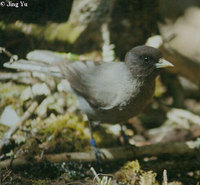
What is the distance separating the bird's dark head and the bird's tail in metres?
1.28

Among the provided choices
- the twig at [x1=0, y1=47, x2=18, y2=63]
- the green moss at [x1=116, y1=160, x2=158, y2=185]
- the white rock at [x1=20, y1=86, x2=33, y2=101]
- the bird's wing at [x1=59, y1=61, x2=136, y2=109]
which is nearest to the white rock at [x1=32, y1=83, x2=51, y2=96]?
the white rock at [x1=20, y1=86, x2=33, y2=101]

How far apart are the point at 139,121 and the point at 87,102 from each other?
1.79 m

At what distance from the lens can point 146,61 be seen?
164 inches

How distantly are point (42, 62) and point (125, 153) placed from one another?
1.96 m

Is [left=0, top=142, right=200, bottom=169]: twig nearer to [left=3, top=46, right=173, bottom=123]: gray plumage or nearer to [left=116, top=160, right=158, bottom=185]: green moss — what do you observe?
[left=116, top=160, right=158, bottom=185]: green moss

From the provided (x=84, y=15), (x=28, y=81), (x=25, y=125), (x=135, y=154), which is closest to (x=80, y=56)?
(x=84, y=15)

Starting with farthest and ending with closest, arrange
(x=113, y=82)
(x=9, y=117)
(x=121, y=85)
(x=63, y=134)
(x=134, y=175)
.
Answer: (x=63, y=134)
(x=9, y=117)
(x=113, y=82)
(x=121, y=85)
(x=134, y=175)

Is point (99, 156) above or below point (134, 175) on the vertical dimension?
above

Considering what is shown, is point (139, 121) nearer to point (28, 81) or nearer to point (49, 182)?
point (28, 81)

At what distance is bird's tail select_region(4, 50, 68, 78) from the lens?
469 centimetres

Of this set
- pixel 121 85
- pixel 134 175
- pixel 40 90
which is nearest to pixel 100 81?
pixel 121 85

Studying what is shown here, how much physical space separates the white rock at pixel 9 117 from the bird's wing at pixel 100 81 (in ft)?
3.27

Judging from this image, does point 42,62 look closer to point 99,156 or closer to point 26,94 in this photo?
point 26,94

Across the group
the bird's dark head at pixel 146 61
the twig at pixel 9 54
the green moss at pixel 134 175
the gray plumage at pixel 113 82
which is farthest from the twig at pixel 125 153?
the twig at pixel 9 54
